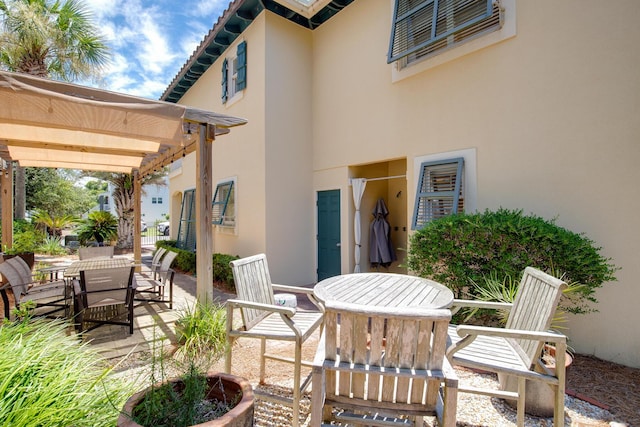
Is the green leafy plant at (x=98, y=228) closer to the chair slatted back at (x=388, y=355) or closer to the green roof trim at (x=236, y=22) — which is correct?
the green roof trim at (x=236, y=22)

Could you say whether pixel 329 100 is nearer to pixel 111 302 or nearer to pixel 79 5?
pixel 111 302

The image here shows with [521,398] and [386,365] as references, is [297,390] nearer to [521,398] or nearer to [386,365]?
[386,365]

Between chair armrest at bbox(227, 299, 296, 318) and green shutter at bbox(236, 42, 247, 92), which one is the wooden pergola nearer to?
chair armrest at bbox(227, 299, 296, 318)

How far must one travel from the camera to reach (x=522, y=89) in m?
4.67

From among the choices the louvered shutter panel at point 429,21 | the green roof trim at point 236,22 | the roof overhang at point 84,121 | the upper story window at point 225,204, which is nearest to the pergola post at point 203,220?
the roof overhang at point 84,121

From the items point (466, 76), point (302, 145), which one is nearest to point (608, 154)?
point (466, 76)

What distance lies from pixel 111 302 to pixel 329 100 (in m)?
6.28

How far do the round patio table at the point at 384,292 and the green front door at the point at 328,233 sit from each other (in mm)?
3844

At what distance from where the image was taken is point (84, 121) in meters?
3.95

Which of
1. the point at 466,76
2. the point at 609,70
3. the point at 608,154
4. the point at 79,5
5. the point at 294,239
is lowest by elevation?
the point at 294,239

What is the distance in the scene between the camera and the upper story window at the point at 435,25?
16.2ft

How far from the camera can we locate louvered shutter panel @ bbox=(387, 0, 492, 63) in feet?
16.4

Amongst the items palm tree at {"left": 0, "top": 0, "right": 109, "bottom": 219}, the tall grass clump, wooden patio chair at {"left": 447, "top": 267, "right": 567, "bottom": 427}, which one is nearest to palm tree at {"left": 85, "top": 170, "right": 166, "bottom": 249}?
palm tree at {"left": 0, "top": 0, "right": 109, "bottom": 219}

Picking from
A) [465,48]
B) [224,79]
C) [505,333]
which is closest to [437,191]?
[465,48]
